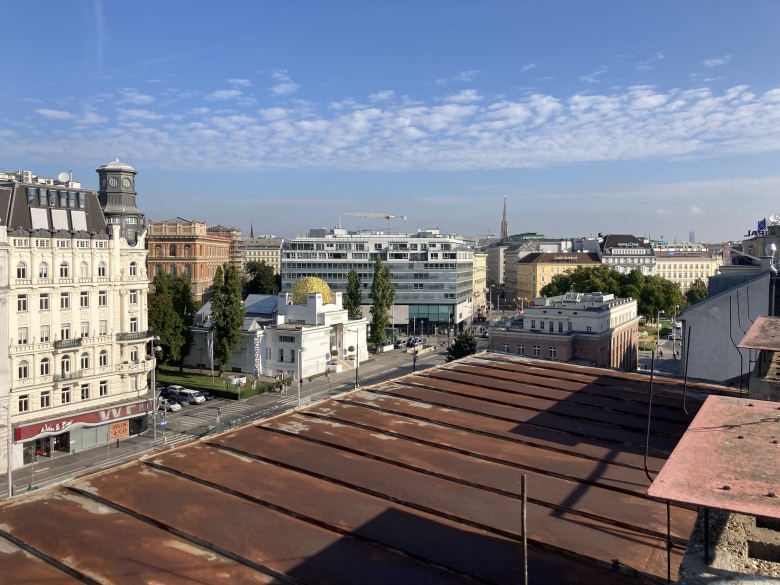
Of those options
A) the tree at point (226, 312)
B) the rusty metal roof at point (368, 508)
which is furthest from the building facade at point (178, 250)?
the rusty metal roof at point (368, 508)

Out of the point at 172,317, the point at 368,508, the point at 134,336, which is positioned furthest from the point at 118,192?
the point at 368,508

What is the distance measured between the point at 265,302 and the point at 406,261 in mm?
26233

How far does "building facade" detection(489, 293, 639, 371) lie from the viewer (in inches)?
2370

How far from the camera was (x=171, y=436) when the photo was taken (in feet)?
142

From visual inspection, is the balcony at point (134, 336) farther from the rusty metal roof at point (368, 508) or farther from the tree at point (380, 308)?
the tree at point (380, 308)

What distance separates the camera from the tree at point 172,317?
5572cm

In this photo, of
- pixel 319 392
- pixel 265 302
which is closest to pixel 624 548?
pixel 319 392

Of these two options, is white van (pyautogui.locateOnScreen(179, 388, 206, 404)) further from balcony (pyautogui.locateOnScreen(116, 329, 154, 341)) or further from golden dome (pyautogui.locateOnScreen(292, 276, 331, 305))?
golden dome (pyautogui.locateOnScreen(292, 276, 331, 305))

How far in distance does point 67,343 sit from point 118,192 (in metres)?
19.4

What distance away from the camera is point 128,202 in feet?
182

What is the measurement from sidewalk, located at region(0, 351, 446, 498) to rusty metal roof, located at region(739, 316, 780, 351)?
60.0 feet

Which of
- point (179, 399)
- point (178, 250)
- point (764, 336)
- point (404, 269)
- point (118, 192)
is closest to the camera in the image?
point (764, 336)

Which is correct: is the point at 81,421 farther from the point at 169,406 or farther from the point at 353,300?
the point at 353,300

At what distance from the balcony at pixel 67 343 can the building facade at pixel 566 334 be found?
37.9m
